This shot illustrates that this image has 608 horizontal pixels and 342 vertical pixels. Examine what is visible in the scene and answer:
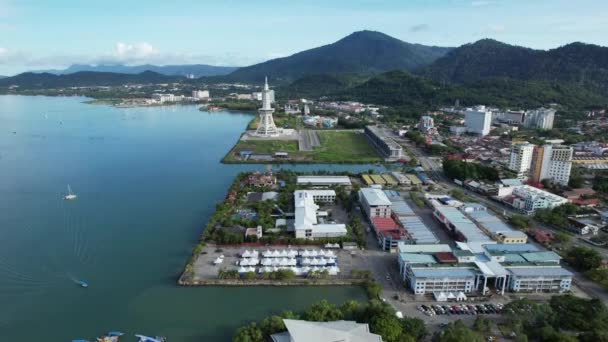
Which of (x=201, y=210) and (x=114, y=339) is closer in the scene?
(x=114, y=339)

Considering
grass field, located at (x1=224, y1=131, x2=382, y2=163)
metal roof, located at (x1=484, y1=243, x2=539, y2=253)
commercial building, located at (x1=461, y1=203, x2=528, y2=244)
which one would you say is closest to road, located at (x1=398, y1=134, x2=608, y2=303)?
metal roof, located at (x1=484, y1=243, x2=539, y2=253)

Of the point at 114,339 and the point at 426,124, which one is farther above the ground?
the point at 426,124

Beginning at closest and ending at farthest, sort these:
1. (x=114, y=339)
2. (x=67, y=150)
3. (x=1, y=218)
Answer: (x=114, y=339) → (x=1, y=218) → (x=67, y=150)

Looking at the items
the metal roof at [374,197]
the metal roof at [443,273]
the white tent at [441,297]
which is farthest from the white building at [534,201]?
the white tent at [441,297]

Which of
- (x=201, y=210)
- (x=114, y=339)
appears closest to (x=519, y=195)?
(x=201, y=210)

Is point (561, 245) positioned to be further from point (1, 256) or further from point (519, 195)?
point (1, 256)

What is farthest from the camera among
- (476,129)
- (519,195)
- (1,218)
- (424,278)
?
(476,129)

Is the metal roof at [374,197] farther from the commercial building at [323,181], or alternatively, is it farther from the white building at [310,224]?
the commercial building at [323,181]
